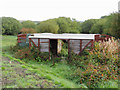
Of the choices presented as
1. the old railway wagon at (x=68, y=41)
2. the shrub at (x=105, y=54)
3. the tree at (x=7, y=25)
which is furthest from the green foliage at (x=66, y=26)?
the shrub at (x=105, y=54)

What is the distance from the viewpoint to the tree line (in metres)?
21.2

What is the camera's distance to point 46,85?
537 centimetres

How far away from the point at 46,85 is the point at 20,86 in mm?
1037

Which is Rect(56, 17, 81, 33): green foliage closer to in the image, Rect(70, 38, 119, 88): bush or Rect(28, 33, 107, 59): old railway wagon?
Rect(28, 33, 107, 59): old railway wagon

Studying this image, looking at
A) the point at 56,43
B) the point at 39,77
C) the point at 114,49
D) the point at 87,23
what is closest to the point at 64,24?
the point at 87,23

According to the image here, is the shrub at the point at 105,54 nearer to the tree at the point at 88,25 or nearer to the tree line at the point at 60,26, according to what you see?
the tree line at the point at 60,26

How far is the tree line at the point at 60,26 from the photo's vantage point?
69.7ft

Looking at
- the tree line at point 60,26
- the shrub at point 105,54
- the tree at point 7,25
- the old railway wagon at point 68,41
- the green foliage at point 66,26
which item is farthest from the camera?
the green foliage at point 66,26

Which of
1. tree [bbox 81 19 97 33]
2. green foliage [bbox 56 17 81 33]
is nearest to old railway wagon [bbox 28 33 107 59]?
green foliage [bbox 56 17 81 33]

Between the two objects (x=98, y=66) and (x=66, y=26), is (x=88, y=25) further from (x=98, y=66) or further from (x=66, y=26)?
(x=98, y=66)

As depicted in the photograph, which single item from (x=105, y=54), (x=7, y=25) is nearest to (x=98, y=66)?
(x=105, y=54)

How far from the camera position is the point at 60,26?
164ft

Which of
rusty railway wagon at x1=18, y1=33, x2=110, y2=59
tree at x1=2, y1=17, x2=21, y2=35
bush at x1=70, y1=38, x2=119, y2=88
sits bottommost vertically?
bush at x1=70, y1=38, x2=119, y2=88

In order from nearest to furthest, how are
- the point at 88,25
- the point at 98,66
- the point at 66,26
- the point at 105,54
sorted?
the point at 98,66, the point at 105,54, the point at 66,26, the point at 88,25
